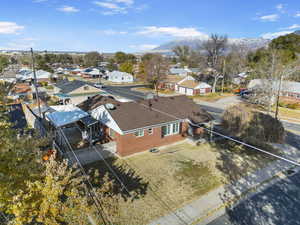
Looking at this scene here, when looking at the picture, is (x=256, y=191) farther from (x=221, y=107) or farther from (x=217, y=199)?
(x=221, y=107)

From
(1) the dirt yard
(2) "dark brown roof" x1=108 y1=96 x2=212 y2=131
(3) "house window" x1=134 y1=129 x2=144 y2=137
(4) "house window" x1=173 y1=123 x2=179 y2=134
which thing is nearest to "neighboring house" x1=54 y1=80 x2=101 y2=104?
(2) "dark brown roof" x1=108 y1=96 x2=212 y2=131

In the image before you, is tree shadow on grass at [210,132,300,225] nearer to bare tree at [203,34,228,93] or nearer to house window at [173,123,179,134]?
house window at [173,123,179,134]

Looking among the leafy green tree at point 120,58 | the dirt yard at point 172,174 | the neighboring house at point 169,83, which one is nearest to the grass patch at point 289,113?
the dirt yard at point 172,174

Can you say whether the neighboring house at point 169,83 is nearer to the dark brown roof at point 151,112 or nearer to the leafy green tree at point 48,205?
the dark brown roof at point 151,112

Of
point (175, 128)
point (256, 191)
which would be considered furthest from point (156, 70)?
point (256, 191)

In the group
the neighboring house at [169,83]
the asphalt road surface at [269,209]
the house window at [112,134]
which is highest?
the neighboring house at [169,83]

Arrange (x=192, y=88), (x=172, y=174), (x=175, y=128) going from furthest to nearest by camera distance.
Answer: (x=192, y=88), (x=175, y=128), (x=172, y=174)
